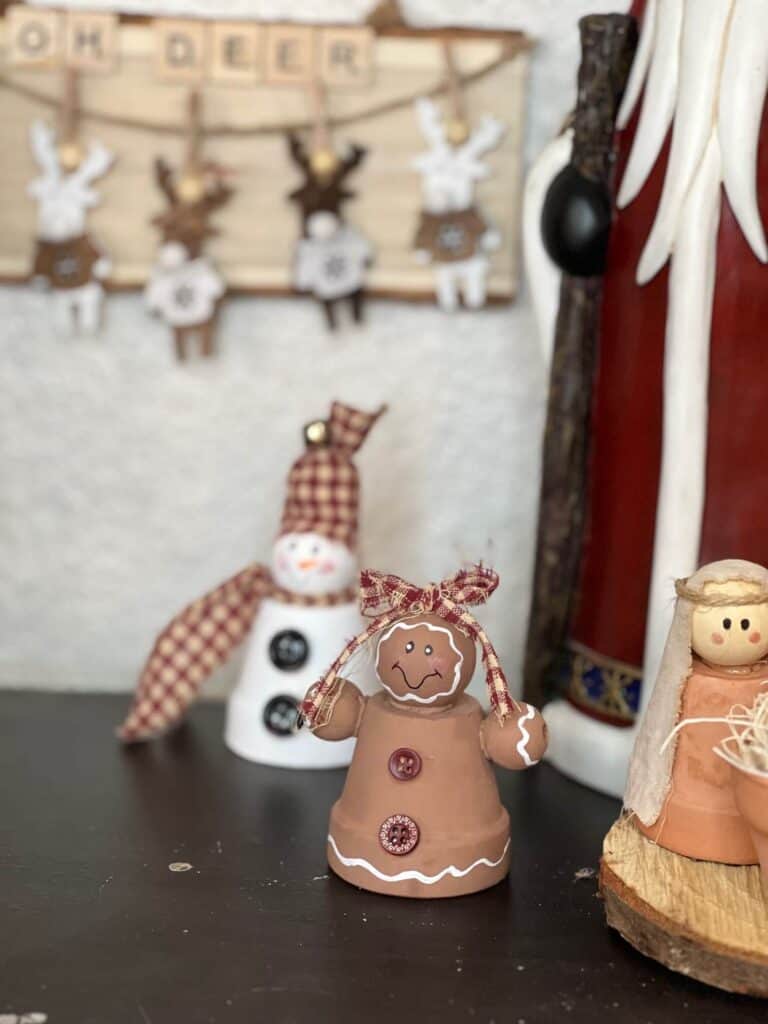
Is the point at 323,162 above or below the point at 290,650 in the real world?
above

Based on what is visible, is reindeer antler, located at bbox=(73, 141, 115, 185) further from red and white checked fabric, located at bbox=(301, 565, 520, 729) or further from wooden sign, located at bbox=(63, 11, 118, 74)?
red and white checked fabric, located at bbox=(301, 565, 520, 729)

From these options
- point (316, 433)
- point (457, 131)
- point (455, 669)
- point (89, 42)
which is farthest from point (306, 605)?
point (89, 42)

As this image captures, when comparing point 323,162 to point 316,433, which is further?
point 323,162

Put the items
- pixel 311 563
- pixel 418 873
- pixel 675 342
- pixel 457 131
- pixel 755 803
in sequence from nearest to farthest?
pixel 755 803 < pixel 418 873 < pixel 675 342 < pixel 311 563 < pixel 457 131

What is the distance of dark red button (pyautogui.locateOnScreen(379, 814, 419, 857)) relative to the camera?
0.82 meters

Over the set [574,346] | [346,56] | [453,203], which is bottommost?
[574,346]

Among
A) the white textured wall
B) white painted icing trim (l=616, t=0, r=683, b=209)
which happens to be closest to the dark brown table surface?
the white textured wall

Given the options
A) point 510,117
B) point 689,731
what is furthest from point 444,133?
point 689,731

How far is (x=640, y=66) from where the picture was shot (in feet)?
3.16

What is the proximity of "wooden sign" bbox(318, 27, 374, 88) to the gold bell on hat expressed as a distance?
0.35 metres

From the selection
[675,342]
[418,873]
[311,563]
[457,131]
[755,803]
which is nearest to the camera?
[755,803]

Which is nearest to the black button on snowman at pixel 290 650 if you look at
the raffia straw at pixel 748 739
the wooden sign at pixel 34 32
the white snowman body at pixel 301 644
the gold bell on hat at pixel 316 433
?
the white snowman body at pixel 301 644

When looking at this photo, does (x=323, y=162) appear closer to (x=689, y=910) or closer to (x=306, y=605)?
(x=306, y=605)

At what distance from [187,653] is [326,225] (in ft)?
1.33
